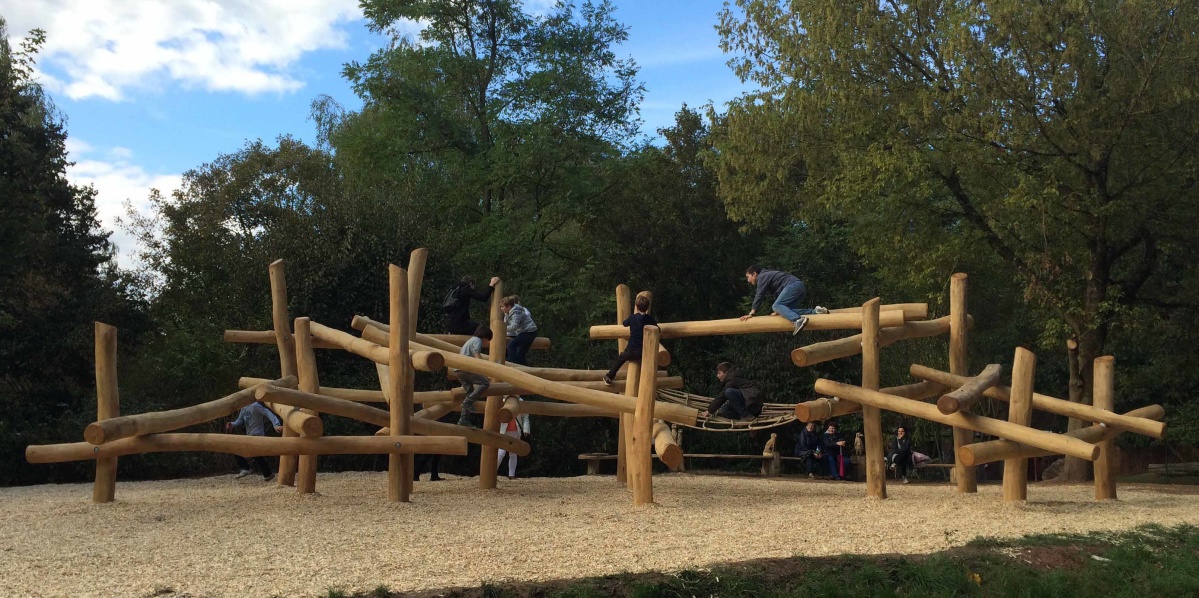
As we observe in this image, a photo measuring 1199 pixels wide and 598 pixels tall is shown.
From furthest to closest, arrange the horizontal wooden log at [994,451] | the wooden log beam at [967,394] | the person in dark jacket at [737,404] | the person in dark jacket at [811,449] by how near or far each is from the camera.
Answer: the person in dark jacket at [811,449] → the person in dark jacket at [737,404] → the wooden log beam at [967,394] → the horizontal wooden log at [994,451]

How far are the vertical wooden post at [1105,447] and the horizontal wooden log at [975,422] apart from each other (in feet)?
6.86

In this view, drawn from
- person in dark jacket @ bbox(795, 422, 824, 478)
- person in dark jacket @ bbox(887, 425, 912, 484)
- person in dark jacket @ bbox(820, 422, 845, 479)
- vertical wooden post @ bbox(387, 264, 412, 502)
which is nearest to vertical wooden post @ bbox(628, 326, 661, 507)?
vertical wooden post @ bbox(387, 264, 412, 502)

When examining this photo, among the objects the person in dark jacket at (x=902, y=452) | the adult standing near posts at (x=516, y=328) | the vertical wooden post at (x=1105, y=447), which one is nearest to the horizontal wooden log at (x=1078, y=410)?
the vertical wooden post at (x=1105, y=447)

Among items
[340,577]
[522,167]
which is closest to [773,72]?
[522,167]

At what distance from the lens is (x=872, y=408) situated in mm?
13914

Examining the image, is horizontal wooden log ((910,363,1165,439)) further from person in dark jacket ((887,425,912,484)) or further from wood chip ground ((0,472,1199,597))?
person in dark jacket ((887,425,912,484))

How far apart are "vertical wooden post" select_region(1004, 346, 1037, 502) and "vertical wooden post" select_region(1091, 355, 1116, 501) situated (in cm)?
208

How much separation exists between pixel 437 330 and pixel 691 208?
29.8 ft

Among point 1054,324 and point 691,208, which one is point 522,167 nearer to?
point 691,208

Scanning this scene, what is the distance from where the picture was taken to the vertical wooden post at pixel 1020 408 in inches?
529

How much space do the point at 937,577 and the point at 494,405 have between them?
8.16 m

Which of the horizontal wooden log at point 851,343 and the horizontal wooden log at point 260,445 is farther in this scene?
the horizontal wooden log at point 851,343

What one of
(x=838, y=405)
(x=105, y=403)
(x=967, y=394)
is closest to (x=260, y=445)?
(x=105, y=403)

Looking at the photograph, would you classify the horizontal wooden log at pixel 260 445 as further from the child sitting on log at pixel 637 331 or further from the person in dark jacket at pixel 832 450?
the person in dark jacket at pixel 832 450
